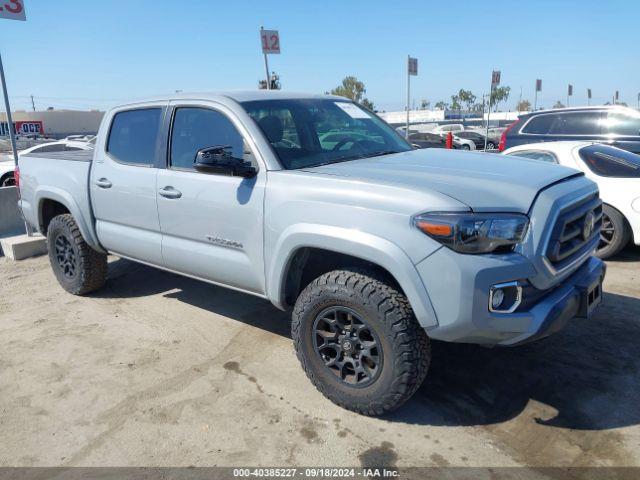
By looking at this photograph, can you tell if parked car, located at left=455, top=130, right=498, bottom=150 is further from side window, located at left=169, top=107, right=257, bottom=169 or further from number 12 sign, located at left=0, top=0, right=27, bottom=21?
side window, located at left=169, top=107, right=257, bottom=169

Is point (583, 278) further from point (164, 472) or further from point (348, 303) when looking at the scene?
point (164, 472)

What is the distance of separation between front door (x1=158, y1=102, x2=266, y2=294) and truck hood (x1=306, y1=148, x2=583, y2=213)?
0.53 metres

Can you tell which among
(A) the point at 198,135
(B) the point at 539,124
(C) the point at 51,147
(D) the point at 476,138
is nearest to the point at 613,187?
(B) the point at 539,124

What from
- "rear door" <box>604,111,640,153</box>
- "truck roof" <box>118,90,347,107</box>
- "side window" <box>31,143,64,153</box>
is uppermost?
"truck roof" <box>118,90,347,107</box>

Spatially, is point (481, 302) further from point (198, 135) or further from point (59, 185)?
point (59, 185)

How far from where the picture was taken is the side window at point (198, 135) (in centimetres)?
356

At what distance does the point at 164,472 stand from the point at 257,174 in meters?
1.79

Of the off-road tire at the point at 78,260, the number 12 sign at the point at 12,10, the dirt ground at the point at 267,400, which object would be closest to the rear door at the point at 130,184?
the off-road tire at the point at 78,260

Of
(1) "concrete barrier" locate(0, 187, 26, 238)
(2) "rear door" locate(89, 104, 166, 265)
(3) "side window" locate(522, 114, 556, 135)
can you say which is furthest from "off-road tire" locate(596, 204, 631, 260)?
(1) "concrete barrier" locate(0, 187, 26, 238)

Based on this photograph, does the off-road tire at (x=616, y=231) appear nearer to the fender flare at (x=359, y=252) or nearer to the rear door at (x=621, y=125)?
the rear door at (x=621, y=125)

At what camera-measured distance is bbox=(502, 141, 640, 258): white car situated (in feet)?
18.6

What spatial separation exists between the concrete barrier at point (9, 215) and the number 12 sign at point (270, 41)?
4.93 m

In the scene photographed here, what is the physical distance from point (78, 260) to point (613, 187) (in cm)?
574

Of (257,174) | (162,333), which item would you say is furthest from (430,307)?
(162,333)
